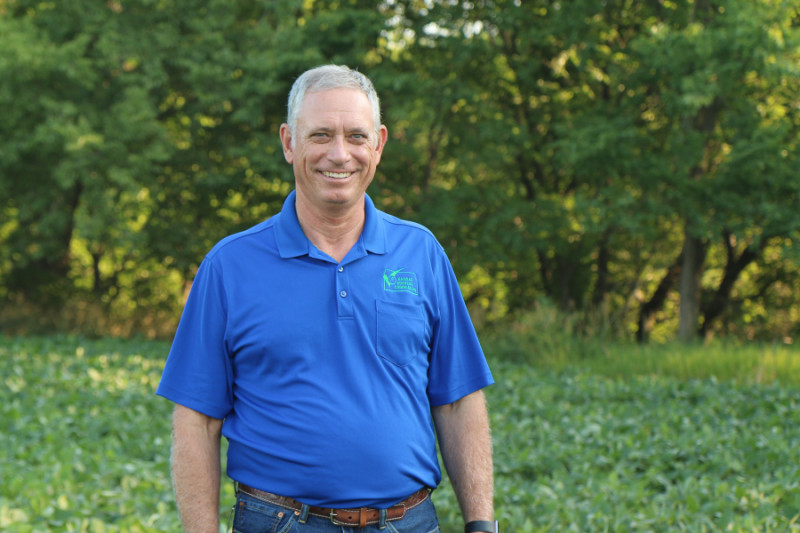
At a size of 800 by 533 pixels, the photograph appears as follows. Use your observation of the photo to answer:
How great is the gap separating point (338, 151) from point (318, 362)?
59 cm

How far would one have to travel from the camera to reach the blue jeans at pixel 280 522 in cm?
220

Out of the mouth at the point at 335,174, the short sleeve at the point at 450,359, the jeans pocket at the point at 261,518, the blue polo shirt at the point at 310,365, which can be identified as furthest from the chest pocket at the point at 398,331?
the jeans pocket at the point at 261,518

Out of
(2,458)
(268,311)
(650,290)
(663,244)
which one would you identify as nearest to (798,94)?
(663,244)

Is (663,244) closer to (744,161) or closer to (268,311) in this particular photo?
(744,161)

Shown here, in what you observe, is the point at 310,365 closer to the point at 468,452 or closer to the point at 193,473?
the point at 193,473

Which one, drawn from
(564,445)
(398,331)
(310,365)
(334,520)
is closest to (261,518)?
(334,520)

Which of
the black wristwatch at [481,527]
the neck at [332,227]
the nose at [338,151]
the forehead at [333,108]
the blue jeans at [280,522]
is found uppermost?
the forehead at [333,108]

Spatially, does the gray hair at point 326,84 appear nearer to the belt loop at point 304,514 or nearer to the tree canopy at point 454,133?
the belt loop at point 304,514

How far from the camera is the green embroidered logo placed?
7.80 ft

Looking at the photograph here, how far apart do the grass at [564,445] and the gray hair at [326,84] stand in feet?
9.85

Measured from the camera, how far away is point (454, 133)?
17.6 metres

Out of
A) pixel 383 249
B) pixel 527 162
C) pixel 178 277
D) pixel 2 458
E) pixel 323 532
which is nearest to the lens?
pixel 323 532

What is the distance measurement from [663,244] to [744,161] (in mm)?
6092

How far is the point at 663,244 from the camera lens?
782 inches
